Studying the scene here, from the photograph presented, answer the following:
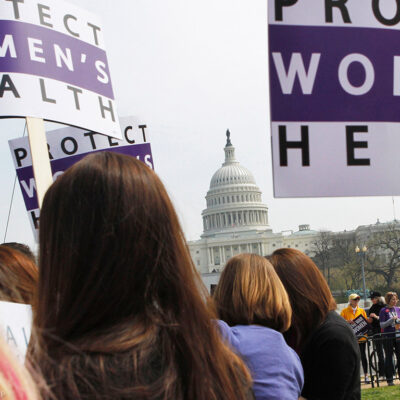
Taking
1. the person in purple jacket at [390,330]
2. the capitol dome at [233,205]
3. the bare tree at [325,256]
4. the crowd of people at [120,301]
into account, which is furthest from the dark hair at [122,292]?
the capitol dome at [233,205]

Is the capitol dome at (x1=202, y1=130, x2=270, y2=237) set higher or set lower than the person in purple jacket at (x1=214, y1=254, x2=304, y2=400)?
lower

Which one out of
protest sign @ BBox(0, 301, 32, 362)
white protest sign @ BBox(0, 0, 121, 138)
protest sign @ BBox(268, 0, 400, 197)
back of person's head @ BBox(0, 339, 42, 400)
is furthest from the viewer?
white protest sign @ BBox(0, 0, 121, 138)

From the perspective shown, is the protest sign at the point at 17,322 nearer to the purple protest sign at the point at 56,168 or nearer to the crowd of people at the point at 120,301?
the crowd of people at the point at 120,301

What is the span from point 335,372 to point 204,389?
1466 mm

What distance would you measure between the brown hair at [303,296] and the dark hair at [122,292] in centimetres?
146

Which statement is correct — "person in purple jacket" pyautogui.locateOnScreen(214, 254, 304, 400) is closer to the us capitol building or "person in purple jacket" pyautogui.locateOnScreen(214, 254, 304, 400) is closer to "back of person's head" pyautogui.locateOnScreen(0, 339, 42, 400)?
"back of person's head" pyautogui.locateOnScreen(0, 339, 42, 400)

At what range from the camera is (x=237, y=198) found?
3888 inches

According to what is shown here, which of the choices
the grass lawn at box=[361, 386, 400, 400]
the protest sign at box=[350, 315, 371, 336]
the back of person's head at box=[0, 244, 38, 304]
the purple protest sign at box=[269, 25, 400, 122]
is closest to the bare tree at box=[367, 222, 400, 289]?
the protest sign at box=[350, 315, 371, 336]

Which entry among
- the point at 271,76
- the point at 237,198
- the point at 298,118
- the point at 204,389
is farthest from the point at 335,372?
the point at 237,198

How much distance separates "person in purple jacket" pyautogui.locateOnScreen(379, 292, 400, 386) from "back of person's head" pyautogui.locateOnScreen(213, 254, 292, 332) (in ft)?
27.9

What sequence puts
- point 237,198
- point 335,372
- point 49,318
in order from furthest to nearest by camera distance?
point 237,198, point 335,372, point 49,318

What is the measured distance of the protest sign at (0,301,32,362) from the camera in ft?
5.82

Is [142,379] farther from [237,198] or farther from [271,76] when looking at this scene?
[237,198]

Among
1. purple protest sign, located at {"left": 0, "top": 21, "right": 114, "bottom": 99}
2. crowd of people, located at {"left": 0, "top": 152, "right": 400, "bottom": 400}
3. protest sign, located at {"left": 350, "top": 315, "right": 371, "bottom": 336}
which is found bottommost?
protest sign, located at {"left": 350, "top": 315, "right": 371, "bottom": 336}
